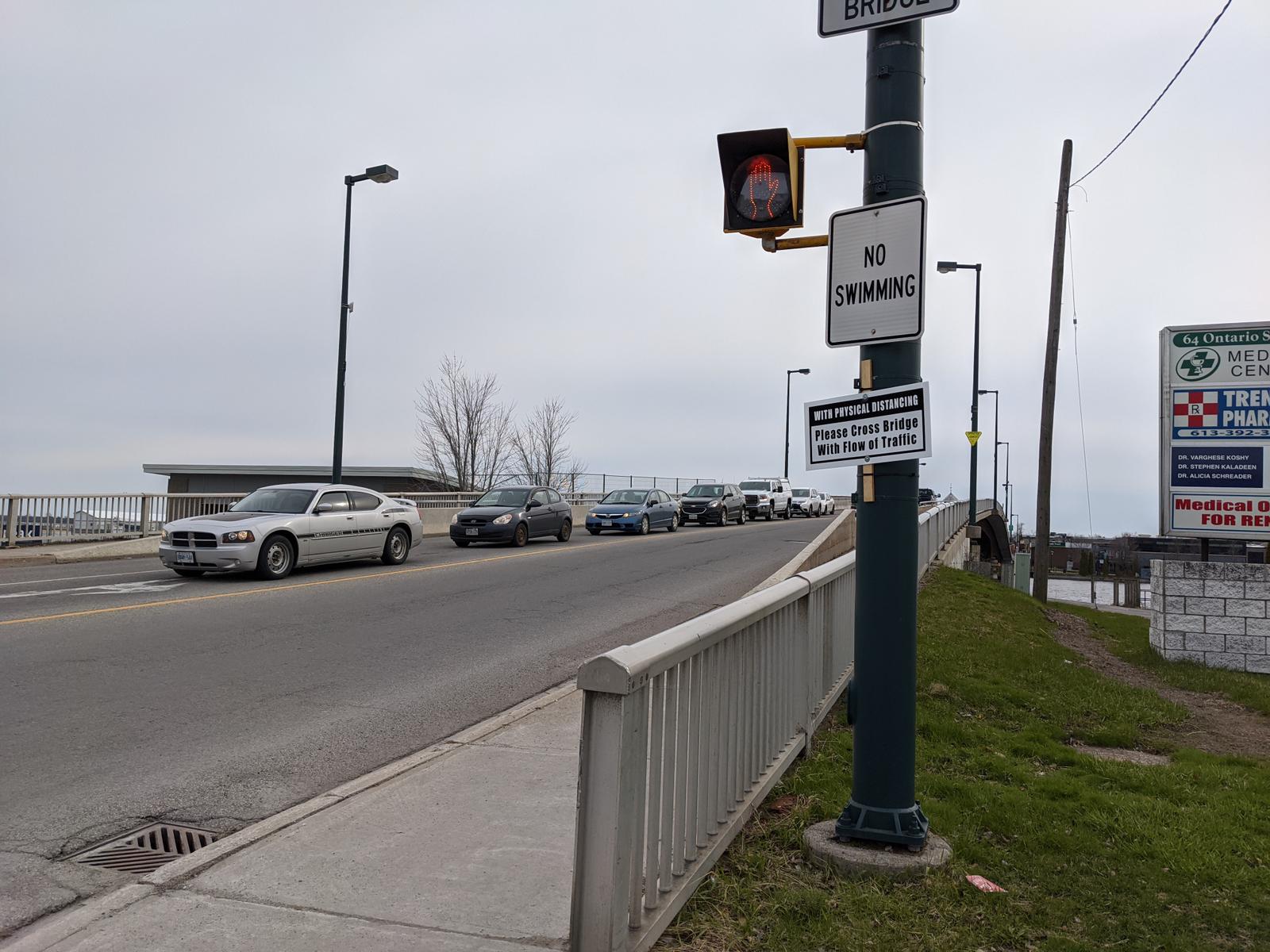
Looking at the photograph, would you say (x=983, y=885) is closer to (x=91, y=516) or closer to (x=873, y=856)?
(x=873, y=856)

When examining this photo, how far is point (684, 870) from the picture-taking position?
3.85 meters

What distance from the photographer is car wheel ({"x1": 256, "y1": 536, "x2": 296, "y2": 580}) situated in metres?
15.3

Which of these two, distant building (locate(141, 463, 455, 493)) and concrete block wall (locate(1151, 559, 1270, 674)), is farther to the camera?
distant building (locate(141, 463, 455, 493))

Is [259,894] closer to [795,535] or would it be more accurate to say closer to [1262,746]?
[1262,746]

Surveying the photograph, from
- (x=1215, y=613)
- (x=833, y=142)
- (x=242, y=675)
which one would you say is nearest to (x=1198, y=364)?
(x=1215, y=613)

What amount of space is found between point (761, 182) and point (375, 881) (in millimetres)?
3562

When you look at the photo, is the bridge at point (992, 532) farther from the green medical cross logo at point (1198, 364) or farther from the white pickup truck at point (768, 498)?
the green medical cross logo at point (1198, 364)

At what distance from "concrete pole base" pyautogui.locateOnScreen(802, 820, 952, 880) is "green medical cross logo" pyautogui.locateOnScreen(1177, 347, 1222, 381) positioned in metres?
10.0

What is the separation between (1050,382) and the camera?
73.6ft

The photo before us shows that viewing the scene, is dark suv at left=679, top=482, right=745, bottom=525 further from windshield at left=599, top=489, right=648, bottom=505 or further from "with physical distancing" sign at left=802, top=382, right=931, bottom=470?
"with physical distancing" sign at left=802, top=382, right=931, bottom=470

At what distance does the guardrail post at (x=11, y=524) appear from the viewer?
20.5 m

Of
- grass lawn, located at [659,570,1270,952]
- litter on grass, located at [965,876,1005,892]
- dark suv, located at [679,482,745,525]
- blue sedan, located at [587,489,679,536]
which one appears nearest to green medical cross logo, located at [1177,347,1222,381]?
grass lawn, located at [659,570,1270,952]

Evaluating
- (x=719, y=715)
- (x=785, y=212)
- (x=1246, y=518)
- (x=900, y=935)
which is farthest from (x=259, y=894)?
(x=1246, y=518)

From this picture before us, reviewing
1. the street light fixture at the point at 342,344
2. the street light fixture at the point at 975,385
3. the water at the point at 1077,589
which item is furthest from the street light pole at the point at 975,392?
the water at the point at 1077,589
